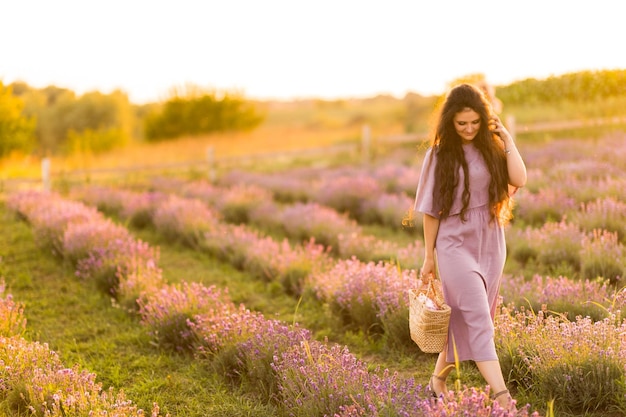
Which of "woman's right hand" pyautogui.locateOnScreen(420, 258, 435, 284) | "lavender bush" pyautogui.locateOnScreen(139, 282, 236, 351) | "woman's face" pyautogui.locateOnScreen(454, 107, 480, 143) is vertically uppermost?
"woman's face" pyautogui.locateOnScreen(454, 107, 480, 143)

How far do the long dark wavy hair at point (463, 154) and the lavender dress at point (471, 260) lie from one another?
37mm

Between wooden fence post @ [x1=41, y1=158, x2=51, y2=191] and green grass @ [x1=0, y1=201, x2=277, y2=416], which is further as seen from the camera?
wooden fence post @ [x1=41, y1=158, x2=51, y2=191]

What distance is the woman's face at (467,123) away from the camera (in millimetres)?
3449

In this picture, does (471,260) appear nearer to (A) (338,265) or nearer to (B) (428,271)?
(B) (428,271)

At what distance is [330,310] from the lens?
5.67 metres

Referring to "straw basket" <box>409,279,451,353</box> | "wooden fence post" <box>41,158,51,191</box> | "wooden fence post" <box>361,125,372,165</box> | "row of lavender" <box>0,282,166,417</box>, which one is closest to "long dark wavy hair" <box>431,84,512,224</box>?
"straw basket" <box>409,279,451,353</box>

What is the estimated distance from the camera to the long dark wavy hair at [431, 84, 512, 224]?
136 inches

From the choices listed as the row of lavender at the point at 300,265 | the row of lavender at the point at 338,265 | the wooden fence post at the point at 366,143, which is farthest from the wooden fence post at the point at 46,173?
the wooden fence post at the point at 366,143

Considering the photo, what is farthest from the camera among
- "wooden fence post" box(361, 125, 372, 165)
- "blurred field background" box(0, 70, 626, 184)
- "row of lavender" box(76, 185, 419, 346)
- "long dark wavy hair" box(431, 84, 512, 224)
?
"wooden fence post" box(361, 125, 372, 165)

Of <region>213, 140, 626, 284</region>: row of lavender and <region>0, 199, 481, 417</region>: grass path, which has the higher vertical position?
<region>213, 140, 626, 284</region>: row of lavender

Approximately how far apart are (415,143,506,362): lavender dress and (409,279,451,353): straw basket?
0.07 metres

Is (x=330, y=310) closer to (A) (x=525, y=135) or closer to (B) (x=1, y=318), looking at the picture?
(B) (x=1, y=318)

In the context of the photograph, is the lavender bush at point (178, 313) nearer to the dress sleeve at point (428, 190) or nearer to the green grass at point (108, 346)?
the green grass at point (108, 346)

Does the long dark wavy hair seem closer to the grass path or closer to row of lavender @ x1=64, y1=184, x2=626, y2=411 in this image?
row of lavender @ x1=64, y1=184, x2=626, y2=411
